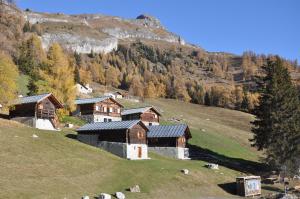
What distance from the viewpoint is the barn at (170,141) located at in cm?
8038

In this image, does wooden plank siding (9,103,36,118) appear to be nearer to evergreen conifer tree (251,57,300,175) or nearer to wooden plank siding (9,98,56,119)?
wooden plank siding (9,98,56,119)

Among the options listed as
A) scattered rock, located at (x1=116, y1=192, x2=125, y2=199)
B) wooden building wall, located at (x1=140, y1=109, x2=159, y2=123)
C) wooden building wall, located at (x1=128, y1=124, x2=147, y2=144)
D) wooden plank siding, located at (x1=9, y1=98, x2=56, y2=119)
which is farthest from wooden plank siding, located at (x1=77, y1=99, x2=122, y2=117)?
scattered rock, located at (x1=116, y1=192, x2=125, y2=199)

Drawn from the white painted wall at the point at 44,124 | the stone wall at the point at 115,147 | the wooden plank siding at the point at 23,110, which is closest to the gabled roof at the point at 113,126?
the stone wall at the point at 115,147

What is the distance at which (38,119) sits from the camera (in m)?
74.2

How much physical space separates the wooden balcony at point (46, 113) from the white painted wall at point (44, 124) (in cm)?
71

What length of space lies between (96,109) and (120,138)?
30.4 m

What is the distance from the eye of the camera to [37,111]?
243 feet

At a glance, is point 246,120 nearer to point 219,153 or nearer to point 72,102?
point 219,153

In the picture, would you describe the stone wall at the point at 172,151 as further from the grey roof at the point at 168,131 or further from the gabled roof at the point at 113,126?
the gabled roof at the point at 113,126

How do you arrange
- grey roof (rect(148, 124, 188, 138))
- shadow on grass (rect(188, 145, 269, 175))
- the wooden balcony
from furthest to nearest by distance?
1. grey roof (rect(148, 124, 188, 138))
2. shadow on grass (rect(188, 145, 269, 175))
3. the wooden balcony

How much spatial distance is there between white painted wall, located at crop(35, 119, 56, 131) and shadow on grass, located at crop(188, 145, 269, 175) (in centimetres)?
2615

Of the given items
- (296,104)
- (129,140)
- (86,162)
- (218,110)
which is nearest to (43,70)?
(129,140)

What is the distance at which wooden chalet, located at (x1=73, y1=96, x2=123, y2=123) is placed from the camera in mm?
99125

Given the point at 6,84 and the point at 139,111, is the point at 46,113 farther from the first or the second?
the point at 139,111
